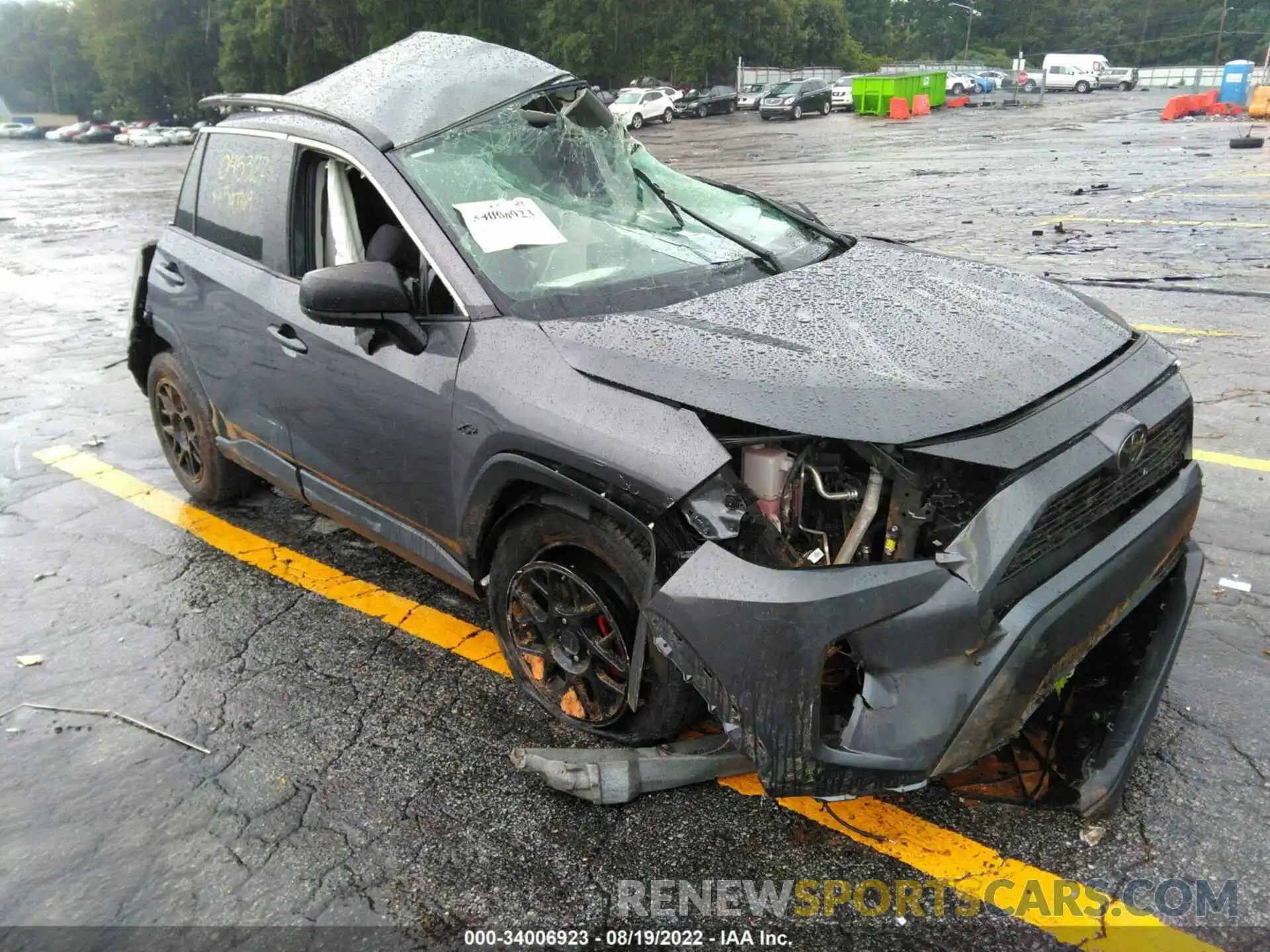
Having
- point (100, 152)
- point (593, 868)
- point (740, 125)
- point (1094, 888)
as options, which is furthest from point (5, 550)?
point (100, 152)

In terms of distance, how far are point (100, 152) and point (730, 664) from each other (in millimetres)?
54092

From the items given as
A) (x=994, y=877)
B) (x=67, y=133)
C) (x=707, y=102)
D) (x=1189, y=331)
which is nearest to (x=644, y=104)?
(x=707, y=102)

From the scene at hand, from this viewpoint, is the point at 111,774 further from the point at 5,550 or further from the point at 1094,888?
the point at 1094,888

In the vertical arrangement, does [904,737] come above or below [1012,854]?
above

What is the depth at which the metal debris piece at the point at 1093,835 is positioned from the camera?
2352mm

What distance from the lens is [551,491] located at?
8.45 feet

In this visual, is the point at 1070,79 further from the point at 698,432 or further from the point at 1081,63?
the point at 698,432

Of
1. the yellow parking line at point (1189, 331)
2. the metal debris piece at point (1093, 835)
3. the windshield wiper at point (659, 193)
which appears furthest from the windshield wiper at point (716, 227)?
the yellow parking line at point (1189, 331)

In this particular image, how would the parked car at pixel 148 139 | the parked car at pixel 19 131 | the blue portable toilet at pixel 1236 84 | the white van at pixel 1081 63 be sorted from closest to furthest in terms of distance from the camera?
the blue portable toilet at pixel 1236 84, the parked car at pixel 148 139, the white van at pixel 1081 63, the parked car at pixel 19 131

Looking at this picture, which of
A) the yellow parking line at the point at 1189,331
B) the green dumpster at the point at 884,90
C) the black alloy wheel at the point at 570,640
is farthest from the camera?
the green dumpster at the point at 884,90

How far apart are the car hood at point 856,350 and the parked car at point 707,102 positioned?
42591 mm

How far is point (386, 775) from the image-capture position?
2771mm

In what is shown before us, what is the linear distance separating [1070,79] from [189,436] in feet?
193

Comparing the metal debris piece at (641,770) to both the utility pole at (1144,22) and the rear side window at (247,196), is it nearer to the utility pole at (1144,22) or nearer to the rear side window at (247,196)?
the rear side window at (247,196)
